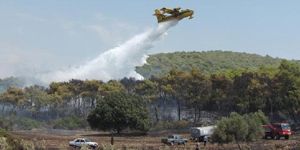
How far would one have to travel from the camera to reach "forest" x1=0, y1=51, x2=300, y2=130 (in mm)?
90688

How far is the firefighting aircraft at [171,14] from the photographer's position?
195ft

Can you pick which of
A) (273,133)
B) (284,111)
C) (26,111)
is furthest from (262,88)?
(26,111)

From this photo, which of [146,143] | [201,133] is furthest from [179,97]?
[146,143]

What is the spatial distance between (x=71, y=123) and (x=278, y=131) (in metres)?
50.0

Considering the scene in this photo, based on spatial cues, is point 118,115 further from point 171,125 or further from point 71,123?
point 71,123

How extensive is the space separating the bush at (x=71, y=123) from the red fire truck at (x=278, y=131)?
1846 inches

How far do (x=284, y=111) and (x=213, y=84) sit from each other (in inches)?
606

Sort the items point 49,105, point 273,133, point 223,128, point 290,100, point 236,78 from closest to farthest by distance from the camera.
A: point 223,128, point 273,133, point 290,100, point 236,78, point 49,105

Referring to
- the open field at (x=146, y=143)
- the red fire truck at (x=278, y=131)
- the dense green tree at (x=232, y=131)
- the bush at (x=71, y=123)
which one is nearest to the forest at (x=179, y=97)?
the bush at (x=71, y=123)

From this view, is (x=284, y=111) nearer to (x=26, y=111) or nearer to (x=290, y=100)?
(x=290, y=100)

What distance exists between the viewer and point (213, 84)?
102562mm

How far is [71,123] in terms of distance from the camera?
335 feet

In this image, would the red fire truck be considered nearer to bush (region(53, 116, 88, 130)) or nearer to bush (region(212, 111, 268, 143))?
bush (region(212, 111, 268, 143))

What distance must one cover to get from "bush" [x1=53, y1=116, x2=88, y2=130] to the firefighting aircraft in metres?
45.7
